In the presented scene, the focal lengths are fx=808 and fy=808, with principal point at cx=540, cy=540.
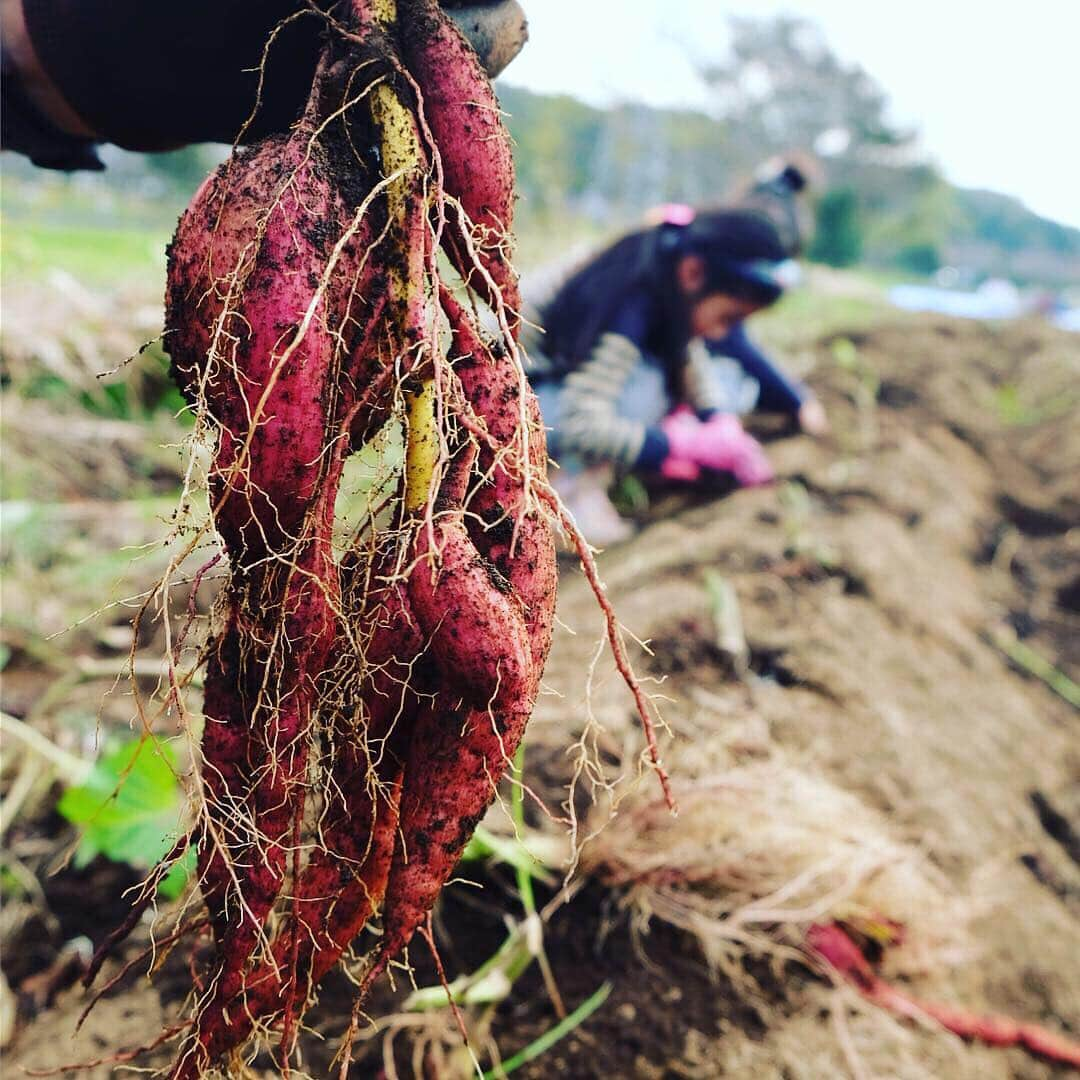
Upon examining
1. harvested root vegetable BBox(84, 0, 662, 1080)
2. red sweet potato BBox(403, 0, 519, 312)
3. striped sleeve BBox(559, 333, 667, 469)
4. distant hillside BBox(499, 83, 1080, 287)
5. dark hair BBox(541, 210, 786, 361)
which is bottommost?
distant hillside BBox(499, 83, 1080, 287)

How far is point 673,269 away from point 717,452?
27.0 inches

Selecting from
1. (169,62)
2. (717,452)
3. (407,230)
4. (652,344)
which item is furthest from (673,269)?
(407,230)

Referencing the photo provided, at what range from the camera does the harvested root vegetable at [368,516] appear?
65 centimetres

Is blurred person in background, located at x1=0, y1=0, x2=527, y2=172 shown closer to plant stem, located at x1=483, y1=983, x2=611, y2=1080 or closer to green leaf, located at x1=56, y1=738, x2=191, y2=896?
green leaf, located at x1=56, y1=738, x2=191, y2=896

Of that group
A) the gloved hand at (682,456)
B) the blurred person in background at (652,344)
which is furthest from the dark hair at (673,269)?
the gloved hand at (682,456)

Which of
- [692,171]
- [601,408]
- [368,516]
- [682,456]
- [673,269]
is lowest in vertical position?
[692,171]

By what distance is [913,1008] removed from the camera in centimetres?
124

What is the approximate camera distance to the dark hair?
2752mm

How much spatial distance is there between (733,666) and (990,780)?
71cm

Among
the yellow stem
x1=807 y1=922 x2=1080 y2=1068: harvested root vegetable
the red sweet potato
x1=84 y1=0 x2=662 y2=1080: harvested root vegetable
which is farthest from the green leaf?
x1=807 y1=922 x2=1080 y2=1068: harvested root vegetable

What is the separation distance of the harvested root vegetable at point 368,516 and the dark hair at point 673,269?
219 cm

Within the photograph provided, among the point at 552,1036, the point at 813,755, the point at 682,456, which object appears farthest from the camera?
the point at 682,456

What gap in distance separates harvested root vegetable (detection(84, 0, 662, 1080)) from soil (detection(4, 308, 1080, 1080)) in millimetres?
162

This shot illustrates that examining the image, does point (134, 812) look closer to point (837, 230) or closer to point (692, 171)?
point (837, 230)
